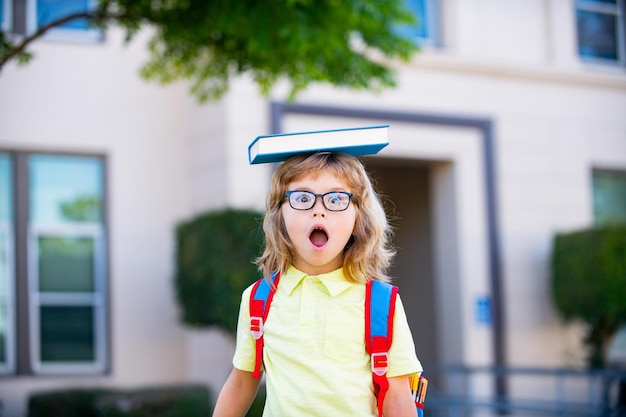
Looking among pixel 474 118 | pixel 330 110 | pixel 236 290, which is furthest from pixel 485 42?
pixel 236 290

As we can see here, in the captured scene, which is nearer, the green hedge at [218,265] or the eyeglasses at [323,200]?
the eyeglasses at [323,200]

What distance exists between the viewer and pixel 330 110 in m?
11.2

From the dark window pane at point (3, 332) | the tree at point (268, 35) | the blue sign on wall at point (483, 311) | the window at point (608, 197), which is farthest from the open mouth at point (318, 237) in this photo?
the window at point (608, 197)

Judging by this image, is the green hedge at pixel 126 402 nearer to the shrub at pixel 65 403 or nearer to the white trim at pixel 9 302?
the shrub at pixel 65 403

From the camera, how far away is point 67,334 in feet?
35.4

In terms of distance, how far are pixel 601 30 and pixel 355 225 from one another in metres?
11.3

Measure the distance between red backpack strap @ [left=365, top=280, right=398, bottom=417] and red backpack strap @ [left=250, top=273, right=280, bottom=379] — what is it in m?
0.32

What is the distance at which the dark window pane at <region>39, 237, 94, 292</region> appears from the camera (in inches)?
422

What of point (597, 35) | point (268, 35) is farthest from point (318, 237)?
point (597, 35)

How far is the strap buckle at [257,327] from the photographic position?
3.05 meters

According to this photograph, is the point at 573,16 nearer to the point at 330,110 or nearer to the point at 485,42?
the point at 485,42

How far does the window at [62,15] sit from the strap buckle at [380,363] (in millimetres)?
8582

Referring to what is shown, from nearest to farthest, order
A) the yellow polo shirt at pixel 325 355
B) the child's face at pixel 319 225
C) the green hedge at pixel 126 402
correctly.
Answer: the yellow polo shirt at pixel 325 355
the child's face at pixel 319 225
the green hedge at pixel 126 402

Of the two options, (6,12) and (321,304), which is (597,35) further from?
(321,304)
